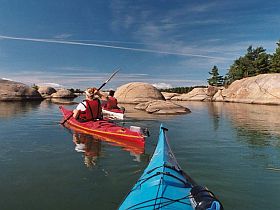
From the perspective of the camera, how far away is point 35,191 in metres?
6.73

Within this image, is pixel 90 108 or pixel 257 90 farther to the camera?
pixel 257 90

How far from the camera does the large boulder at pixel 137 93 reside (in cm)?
4284

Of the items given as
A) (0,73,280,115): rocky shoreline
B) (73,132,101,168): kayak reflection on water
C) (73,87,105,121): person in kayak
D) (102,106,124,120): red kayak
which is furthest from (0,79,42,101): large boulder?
(73,132,101,168): kayak reflection on water

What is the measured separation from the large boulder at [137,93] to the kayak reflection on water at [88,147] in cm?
2833

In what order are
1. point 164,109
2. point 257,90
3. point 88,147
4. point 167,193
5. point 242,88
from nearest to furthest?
1. point 167,193
2. point 88,147
3. point 164,109
4. point 257,90
5. point 242,88

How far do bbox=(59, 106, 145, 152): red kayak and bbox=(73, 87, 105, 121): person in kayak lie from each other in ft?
1.24

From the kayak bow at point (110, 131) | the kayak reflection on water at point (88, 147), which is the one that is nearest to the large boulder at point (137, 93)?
the kayak bow at point (110, 131)

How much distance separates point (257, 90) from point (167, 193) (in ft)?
144

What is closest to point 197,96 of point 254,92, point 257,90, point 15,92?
point 254,92

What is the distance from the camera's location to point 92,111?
14711 mm

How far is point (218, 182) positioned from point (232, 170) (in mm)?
1358

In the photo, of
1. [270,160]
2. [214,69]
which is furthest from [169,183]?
[214,69]

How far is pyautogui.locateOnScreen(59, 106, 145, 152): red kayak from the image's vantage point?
11.6 m

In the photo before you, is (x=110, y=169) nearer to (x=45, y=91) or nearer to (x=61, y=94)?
(x=61, y=94)
